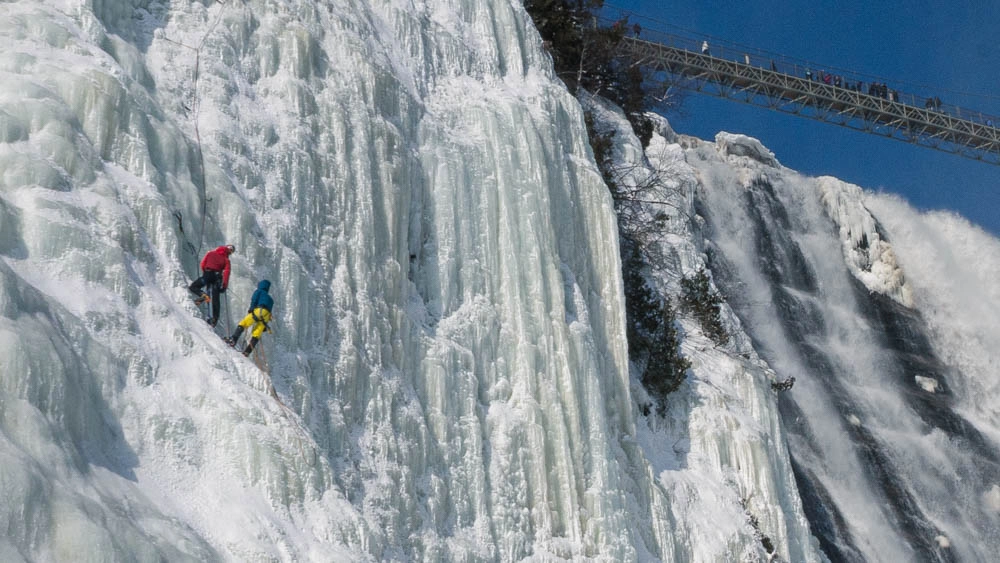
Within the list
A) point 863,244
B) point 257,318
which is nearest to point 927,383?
point 863,244

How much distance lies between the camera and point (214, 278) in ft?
41.3

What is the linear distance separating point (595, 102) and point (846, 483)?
39.1 ft

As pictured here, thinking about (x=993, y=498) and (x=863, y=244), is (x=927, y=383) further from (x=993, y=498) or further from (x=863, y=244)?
(x=863, y=244)

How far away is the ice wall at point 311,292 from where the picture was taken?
10.4 meters

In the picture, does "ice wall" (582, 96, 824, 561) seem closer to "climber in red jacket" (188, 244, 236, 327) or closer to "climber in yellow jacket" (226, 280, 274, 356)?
"climber in yellow jacket" (226, 280, 274, 356)

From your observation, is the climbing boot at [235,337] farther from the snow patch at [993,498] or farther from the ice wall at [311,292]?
the snow patch at [993,498]

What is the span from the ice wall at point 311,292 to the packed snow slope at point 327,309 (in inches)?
1.5

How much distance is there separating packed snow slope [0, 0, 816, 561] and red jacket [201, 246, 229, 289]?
14.3 inches

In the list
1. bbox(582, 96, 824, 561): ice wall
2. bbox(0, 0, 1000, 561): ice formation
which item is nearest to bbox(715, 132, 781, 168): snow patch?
bbox(582, 96, 824, 561): ice wall

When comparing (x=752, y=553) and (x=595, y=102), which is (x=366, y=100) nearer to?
(x=752, y=553)

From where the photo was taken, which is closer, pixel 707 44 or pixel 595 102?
pixel 595 102

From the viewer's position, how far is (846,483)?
98.2ft

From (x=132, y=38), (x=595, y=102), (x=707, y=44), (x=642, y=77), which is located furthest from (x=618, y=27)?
(x=132, y=38)

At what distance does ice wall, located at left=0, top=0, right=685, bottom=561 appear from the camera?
34.1ft
